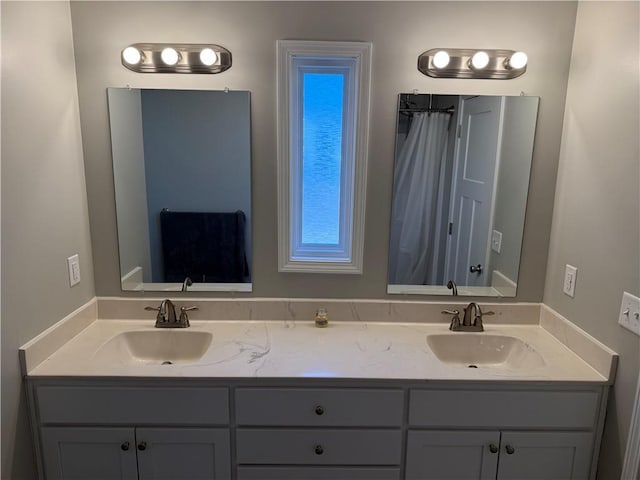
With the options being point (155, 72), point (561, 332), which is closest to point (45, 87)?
point (155, 72)

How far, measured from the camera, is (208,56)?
5.35 ft

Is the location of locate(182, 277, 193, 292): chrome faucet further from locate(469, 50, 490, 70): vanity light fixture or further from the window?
locate(469, 50, 490, 70): vanity light fixture

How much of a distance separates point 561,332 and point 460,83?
1127mm

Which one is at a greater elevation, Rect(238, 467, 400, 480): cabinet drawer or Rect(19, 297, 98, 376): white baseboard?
Rect(19, 297, 98, 376): white baseboard

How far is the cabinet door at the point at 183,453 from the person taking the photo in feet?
4.86

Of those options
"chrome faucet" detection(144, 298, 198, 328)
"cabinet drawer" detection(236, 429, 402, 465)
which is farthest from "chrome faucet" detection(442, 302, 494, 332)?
"chrome faucet" detection(144, 298, 198, 328)

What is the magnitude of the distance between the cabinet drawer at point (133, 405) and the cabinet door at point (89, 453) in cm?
5

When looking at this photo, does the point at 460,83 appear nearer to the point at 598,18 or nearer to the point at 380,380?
the point at 598,18

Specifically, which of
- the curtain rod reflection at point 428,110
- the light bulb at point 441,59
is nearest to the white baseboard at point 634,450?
the curtain rod reflection at point 428,110

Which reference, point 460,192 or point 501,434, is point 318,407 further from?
point 460,192

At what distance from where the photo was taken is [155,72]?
5.52 ft

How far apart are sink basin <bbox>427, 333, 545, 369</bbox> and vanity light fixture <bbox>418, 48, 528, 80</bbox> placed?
1.11 metres

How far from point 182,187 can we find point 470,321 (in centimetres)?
141

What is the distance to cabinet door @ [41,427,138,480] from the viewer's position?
148 cm
